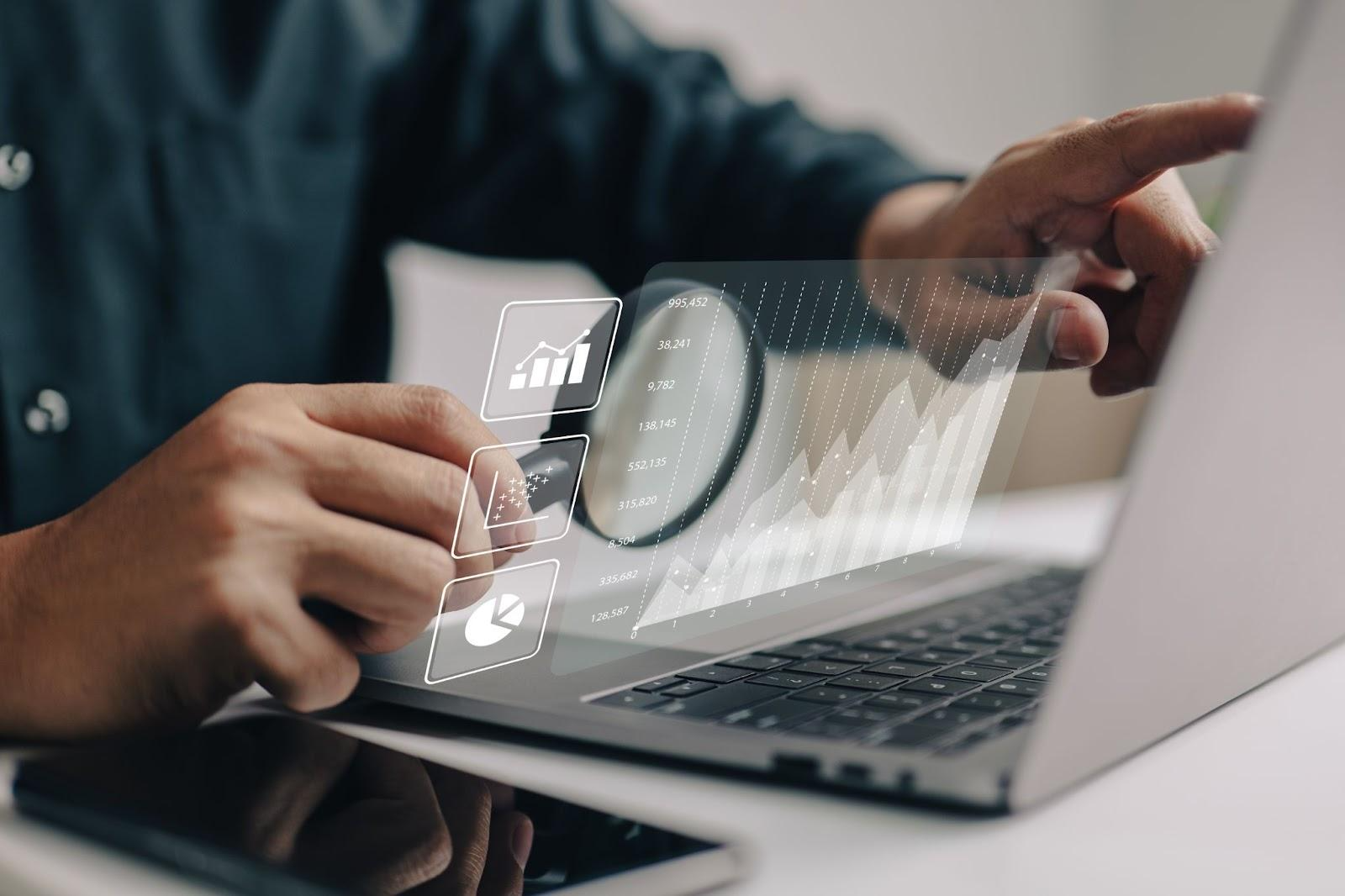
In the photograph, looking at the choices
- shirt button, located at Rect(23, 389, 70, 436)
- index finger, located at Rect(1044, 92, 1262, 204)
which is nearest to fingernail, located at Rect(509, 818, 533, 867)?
index finger, located at Rect(1044, 92, 1262, 204)

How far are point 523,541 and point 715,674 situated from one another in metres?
0.09

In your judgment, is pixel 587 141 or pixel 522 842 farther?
pixel 587 141

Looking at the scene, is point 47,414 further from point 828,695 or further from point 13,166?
point 828,695

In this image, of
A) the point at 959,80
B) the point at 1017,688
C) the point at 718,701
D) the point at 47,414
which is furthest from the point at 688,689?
the point at 959,80

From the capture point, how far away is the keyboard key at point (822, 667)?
0.40m

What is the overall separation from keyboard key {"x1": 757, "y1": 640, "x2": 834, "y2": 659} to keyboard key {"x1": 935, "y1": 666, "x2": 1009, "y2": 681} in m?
0.05

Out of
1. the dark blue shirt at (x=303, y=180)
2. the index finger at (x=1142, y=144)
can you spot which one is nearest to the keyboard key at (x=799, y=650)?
the index finger at (x=1142, y=144)

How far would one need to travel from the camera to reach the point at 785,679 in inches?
15.2

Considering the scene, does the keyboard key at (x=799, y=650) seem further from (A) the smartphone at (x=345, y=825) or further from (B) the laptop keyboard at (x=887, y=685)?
(A) the smartphone at (x=345, y=825)

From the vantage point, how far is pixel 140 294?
31.3 inches

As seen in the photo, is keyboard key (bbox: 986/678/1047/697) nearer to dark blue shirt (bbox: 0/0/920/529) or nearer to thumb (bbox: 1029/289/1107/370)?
thumb (bbox: 1029/289/1107/370)

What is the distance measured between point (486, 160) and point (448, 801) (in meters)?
0.81

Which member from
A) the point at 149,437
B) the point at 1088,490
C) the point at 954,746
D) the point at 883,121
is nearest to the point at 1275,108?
the point at 954,746

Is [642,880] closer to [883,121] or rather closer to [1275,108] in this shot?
[1275,108]
